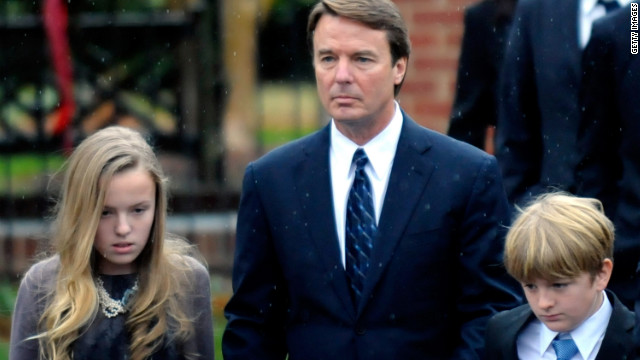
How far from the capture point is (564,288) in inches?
172

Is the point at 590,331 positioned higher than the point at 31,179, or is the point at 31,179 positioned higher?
the point at 590,331

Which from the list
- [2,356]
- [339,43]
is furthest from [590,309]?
[2,356]

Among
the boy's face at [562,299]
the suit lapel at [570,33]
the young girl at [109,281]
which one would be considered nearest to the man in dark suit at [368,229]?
the young girl at [109,281]

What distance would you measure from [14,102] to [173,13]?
1.19 meters

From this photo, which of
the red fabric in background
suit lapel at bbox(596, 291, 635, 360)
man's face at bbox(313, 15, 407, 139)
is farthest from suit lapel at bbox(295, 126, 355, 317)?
the red fabric in background

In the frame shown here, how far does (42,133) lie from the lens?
959 centimetres

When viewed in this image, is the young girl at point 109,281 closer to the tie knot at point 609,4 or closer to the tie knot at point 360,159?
the tie knot at point 360,159

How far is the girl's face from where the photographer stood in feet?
15.5

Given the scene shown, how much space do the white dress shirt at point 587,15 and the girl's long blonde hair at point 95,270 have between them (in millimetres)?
1751

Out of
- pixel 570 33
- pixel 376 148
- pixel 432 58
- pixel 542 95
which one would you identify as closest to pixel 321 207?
pixel 376 148

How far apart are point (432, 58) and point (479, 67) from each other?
232 cm

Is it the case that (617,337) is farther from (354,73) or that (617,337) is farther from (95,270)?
(95,270)

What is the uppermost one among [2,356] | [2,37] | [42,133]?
[2,37]

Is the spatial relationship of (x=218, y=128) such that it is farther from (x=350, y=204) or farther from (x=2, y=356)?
(x=350, y=204)
